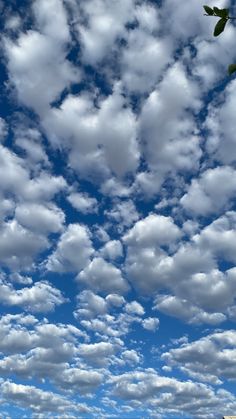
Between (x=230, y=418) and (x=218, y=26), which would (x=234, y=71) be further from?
(x=230, y=418)

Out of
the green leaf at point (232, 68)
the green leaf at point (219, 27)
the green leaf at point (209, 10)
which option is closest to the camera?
the green leaf at point (209, 10)

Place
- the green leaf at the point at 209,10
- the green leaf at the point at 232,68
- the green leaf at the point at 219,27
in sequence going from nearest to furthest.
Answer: the green leaf at the point at 209,10
the green leaf at the point at 219,27
the green leaf at the point at 232,68

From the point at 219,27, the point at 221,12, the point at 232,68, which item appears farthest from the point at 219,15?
the point at 232,68

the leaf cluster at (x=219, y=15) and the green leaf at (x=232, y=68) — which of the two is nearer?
the leaf cluster at (x=219, y=15)

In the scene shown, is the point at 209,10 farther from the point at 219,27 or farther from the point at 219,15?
the point at 219,27

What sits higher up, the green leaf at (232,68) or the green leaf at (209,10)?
the green leaf at (209,10)

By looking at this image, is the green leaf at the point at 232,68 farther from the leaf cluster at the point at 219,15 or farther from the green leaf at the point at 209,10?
the green leaf at the point at 209,10

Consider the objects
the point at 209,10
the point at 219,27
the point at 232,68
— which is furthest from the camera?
the point at 232,68

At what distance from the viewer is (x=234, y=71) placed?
5.80 m

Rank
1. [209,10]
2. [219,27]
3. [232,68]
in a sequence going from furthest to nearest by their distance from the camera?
1. [232,68]
2. [219,27]
3. [209,10]

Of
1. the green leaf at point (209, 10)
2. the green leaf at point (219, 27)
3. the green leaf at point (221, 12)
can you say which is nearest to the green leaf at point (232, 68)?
the green leaf at point (219, 27)

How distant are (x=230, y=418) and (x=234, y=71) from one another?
509 feet

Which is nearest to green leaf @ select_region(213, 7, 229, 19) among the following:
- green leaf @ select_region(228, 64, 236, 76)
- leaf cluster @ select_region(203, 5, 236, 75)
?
leaf cluster @ select_region(203, 5, 236, 75)

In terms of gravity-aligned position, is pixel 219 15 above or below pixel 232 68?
above
